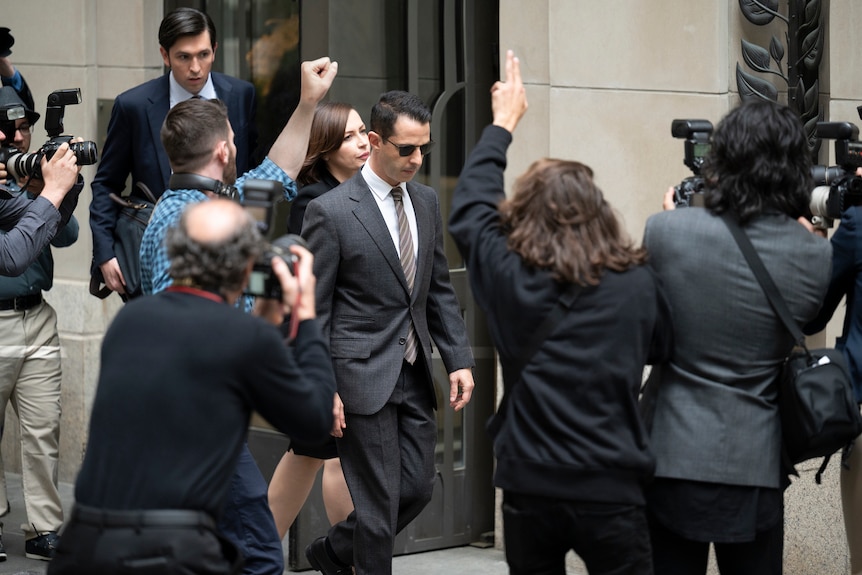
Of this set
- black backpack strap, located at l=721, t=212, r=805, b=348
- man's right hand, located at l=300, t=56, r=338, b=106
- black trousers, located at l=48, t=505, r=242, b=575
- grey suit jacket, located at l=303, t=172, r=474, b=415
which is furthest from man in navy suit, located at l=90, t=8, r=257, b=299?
black backpack strap, located at l=721, t=212, r=805, b=348

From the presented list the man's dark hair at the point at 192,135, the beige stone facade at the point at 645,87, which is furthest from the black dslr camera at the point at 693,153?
the beige stone facade at the point at 645,87

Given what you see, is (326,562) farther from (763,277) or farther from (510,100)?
(763,277)

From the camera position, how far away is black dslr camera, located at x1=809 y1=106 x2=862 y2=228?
14.2 feet

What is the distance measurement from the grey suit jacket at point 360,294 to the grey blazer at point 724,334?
4.77 feet

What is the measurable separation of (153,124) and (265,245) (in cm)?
240

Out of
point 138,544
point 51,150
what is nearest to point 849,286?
point 138,544

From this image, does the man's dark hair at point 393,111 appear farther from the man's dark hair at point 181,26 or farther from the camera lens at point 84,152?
the camera lens at point 84,152

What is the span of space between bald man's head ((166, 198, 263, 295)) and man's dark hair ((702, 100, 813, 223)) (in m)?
1.34

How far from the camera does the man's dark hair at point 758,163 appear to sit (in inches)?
148

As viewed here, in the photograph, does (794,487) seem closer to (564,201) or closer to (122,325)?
(564,201)

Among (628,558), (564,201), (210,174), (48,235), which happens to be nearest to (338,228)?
(210,174)

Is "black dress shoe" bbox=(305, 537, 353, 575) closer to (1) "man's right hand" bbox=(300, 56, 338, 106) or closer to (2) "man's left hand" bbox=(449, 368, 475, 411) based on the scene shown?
(2) "man's left hand" bbox=(449, 368, 475, 411)

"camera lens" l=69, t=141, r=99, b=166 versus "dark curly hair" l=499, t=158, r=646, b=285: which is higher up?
"camera lens" l=69, t=141, r=99, b=166

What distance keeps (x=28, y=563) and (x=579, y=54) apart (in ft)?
11.3
